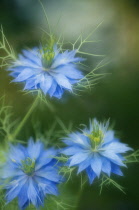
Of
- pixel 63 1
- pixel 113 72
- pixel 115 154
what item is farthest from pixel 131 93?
pixel 115 154

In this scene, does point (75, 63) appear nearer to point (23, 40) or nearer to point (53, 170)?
point (53, 170)

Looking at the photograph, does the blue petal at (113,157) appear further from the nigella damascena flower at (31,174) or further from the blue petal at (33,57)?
the blue petal at (33,57)

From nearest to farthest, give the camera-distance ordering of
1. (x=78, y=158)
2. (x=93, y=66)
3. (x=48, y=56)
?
(x=78, y=158)
(x=48, y=56)
(x=93, y=66)

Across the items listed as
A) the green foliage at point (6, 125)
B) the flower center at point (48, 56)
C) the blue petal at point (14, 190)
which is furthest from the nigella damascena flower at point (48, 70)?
the blue petal at point (14, 190)

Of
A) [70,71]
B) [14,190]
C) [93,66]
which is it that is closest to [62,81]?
[70,71]

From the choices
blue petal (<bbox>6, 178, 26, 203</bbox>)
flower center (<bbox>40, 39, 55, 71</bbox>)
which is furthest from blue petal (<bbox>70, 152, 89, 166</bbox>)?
flower center (<bbox>40, 39, 55, 71</bbox>)

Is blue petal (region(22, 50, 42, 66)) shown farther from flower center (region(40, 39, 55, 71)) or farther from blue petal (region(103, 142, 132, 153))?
blue petal (region(103, 142, 132, 153))

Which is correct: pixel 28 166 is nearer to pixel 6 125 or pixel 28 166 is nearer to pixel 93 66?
pixel 6 125
